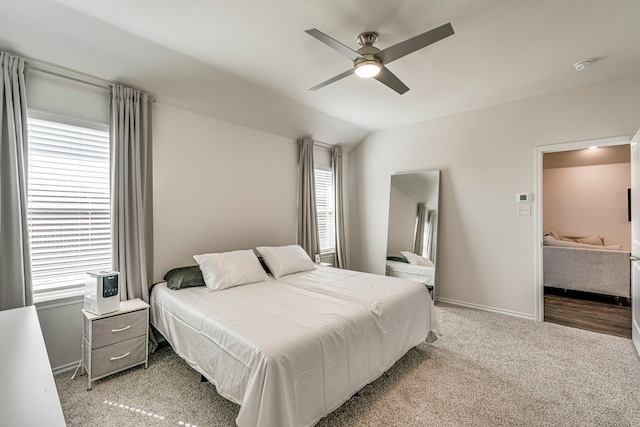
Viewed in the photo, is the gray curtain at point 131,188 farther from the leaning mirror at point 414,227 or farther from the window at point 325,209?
the leaning mirror at point 414,227

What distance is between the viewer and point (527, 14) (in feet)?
6.77

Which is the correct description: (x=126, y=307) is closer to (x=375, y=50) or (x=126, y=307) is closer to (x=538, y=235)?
(x=375, y=50)

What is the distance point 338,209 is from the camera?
16.4ft

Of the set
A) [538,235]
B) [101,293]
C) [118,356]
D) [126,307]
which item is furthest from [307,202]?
[538,235]

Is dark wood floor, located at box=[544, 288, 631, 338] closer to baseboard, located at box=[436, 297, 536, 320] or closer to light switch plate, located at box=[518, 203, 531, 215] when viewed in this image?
baseboard, located at box=[436, 297, 536, 320]

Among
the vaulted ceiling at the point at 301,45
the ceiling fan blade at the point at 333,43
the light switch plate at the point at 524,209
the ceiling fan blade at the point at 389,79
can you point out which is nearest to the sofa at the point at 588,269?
the light switch plate at the point at 524,209

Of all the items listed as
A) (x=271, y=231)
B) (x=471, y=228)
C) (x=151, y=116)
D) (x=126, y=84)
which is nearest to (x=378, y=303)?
(x=271, y=231)

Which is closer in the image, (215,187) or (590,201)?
(215,187)

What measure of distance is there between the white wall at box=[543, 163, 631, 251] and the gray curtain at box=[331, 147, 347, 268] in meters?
4.69

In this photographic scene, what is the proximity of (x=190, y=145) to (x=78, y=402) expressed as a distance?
2.43 metres

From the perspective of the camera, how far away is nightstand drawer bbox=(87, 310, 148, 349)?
7.15 feet

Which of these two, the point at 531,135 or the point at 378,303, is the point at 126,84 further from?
the point at 531,135

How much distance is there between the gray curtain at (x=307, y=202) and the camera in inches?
171

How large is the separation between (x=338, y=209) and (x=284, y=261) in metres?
1.87
